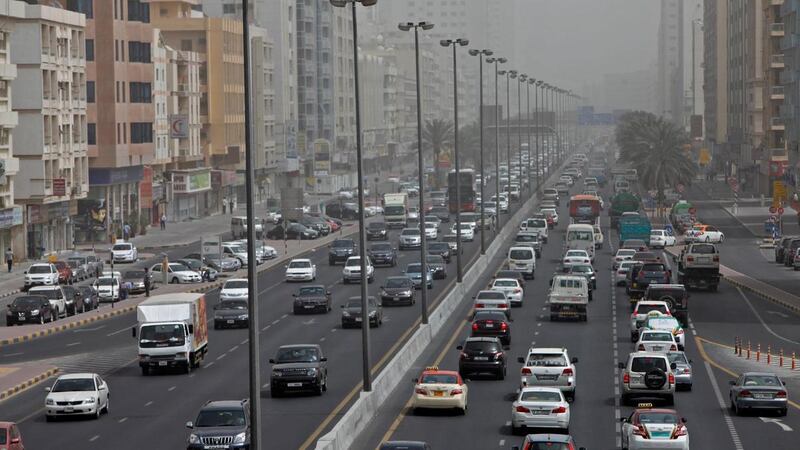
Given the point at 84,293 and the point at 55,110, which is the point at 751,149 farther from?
the point at 84,293

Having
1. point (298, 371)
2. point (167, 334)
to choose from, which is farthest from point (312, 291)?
point (298, 371)

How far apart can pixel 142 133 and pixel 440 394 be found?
3577 inches

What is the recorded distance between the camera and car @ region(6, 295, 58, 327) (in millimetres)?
74750

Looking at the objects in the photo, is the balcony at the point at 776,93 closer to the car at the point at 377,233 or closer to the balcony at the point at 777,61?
the balcony at the point at 777,61

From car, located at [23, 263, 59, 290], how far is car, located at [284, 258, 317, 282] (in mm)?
12552

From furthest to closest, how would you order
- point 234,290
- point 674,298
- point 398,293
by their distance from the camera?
1. point 398,293
2. point 234,290
3. point 674,298

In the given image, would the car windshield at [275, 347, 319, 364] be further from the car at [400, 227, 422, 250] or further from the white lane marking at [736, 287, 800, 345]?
the car at [400, 227, 422, 250]

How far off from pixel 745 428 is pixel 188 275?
5540 centimetres

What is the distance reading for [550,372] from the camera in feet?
158

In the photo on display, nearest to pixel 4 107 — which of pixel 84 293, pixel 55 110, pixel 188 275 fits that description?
pixel 55 110

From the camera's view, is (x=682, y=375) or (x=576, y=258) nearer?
(x=682, y=375)

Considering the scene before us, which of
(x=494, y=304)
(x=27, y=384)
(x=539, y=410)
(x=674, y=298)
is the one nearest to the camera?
(x=539, y=410)

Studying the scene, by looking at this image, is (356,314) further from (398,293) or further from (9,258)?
(9,258)

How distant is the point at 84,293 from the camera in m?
81.4
